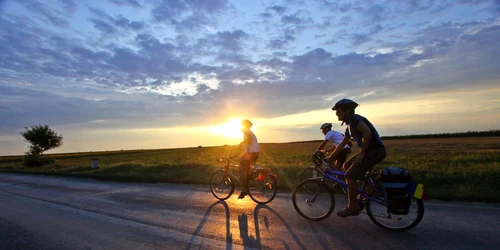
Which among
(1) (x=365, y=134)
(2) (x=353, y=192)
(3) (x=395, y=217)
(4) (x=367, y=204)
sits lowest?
(3) (x=395, y=217)

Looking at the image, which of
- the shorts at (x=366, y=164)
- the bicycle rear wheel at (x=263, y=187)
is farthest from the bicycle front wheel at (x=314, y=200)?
the bicycle rear wheel at (x=263, y=187)

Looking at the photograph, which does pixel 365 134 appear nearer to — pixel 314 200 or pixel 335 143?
pixel 314 200

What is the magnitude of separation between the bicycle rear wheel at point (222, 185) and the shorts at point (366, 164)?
421cm

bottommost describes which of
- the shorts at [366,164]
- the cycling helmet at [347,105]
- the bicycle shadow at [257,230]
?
the bicycle shadow at [257,230]

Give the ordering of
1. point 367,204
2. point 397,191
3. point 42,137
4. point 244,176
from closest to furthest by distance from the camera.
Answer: point 397,191 → point 367,204 → point 244,176 → point 42,137

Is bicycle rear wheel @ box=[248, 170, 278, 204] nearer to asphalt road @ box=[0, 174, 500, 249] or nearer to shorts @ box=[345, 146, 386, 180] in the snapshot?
asphalt road @ box=[0, 174, 500, 249]

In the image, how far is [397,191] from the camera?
5.37 metres

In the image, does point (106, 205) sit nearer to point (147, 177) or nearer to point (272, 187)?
point (272, 187)

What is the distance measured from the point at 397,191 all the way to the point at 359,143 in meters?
0.96

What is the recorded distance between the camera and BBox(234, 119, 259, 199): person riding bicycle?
864 cm

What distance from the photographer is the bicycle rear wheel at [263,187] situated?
851 centimetres

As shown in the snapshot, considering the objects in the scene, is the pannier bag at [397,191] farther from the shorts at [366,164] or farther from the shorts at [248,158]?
the shorts at [248,158]

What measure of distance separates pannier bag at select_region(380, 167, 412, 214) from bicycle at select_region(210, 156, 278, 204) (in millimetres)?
3446

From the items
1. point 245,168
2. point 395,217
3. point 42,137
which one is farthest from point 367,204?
point 42,137
